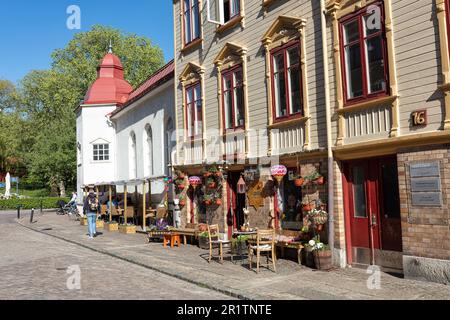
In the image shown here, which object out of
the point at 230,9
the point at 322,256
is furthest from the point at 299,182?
the point at 230,9

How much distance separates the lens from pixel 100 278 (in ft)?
33.8

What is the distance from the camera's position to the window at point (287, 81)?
39.1 feet

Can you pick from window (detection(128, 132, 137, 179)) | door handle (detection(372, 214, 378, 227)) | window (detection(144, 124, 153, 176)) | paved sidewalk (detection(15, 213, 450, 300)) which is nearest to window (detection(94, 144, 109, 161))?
window (detection(128, 132, 137, 179))

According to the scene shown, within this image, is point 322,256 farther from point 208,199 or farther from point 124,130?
point 124,130

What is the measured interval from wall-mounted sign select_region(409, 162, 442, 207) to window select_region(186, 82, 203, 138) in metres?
8.51

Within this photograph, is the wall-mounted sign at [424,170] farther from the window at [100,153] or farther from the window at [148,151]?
the window at [100,153]

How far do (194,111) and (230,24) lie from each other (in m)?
3.50

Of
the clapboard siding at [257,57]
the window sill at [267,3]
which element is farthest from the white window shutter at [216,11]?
the window sill at [267,3]

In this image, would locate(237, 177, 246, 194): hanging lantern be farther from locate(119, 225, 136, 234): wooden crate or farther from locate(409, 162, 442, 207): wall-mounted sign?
locate(119, 225, 136, 234): wooden crate

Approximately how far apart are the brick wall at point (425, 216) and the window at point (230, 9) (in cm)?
747

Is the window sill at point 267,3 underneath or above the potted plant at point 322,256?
above

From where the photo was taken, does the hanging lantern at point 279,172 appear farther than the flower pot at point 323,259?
Yes

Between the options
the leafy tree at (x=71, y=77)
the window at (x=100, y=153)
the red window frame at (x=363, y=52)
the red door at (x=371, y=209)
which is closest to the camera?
the red window frame at (x=363, y=52)

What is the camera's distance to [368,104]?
387 inches
